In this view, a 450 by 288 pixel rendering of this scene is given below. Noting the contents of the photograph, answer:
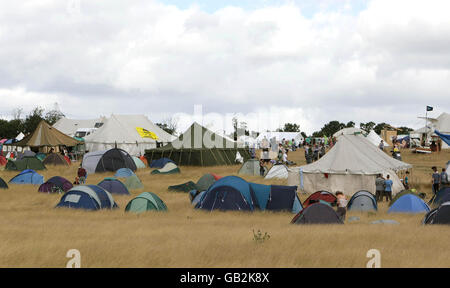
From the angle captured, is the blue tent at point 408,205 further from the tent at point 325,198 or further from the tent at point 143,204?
Answer: the tent at point 143,204

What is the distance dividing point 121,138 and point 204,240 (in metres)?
47.1

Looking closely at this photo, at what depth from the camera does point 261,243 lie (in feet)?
43.9

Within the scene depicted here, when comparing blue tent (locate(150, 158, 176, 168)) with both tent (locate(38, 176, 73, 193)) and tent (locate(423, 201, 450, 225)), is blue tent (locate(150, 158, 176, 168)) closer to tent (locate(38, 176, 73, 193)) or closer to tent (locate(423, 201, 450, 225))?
tent (locate(38, 176, 73, 193))

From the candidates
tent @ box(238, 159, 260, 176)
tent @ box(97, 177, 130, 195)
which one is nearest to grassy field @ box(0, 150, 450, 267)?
tent @ box(97, 177, 130, 195)

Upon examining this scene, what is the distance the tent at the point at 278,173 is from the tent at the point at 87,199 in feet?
51.9

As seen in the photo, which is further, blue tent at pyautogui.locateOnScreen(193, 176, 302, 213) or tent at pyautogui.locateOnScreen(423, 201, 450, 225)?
blue tent at pyautogui.locateOnScreen(193, 176, 302, 213)

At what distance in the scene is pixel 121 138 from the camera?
194 feet

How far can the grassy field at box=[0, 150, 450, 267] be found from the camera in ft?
37.8

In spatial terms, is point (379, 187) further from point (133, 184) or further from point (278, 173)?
point (133, 184)

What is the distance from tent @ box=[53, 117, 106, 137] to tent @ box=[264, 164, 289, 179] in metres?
58.1

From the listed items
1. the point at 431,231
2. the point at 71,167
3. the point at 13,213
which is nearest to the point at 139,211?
the point at 13,213

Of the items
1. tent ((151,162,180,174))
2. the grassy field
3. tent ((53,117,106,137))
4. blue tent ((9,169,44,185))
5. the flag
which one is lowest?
the grassy field
